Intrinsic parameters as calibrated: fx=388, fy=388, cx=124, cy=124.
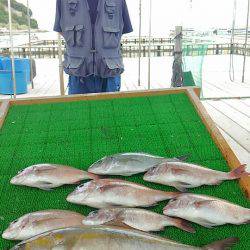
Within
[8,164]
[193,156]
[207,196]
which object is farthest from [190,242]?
[8,164]

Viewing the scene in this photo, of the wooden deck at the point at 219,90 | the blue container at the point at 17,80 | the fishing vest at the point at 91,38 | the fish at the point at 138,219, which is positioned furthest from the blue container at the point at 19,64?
the fish at the point at 138,219

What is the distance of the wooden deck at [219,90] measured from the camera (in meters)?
4.40

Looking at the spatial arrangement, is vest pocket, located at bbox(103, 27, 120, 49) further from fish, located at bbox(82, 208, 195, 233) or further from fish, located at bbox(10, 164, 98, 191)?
fish, located at bbox(82, 208, 195, 233)

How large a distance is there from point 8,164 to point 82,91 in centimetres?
187

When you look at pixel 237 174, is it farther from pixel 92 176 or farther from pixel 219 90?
pixel 219 90

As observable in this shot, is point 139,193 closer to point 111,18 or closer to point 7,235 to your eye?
point 7,235

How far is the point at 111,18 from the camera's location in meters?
4.05

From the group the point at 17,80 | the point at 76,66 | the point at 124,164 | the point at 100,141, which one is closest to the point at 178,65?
the point at 76,66

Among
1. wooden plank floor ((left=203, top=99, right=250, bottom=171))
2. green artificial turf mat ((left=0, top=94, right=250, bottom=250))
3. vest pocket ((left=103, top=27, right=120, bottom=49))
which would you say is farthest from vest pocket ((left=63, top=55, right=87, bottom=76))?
wooden plank floor ((left=203, top=99, right=250, bottom=171))

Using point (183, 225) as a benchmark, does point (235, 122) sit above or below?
below

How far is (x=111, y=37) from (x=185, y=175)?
221 centimetres

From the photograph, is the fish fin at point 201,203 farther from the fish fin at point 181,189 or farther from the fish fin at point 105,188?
the fish fin at point 105,188

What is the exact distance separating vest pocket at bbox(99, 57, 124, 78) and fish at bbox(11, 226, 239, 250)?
2.66 meters

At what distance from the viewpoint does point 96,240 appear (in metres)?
1.64
